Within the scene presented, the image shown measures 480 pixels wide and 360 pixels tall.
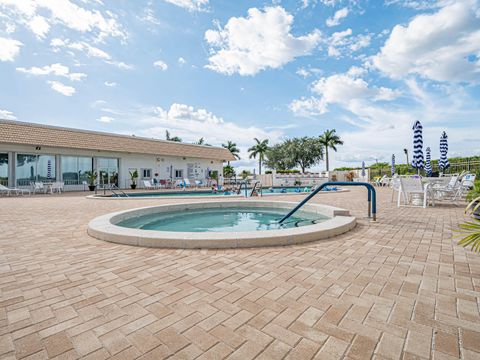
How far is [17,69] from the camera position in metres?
10.9

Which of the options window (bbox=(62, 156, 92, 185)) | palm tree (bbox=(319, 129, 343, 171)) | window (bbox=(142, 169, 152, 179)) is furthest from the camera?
palm tree (bbox=(319, 129, 343, 171))

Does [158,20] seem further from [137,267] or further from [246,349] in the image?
[246,349]

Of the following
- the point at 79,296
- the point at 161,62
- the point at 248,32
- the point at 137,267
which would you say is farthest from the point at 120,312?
the point at 161,62

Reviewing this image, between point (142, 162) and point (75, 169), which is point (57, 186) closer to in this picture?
point (75, 169)

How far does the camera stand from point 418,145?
10.1m

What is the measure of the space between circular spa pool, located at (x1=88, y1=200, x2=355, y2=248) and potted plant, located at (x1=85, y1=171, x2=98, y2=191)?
12.9m

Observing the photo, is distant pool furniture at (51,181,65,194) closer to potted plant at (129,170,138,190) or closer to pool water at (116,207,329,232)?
potted plant at (129,170,138,190)

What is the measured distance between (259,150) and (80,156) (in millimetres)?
29441

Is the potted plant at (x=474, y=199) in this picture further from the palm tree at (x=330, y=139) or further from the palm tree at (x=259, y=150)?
the palm tree at (x=259, y=150)

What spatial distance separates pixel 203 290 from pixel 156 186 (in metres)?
19.8

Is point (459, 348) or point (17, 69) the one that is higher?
point (17, 69)

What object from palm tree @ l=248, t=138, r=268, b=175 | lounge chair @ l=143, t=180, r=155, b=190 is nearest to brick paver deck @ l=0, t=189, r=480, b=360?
lounge chair @ l=143, t=180, r=155, b=190

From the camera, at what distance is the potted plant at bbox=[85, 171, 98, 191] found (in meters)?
17.4

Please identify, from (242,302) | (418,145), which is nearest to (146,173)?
(418,145)
